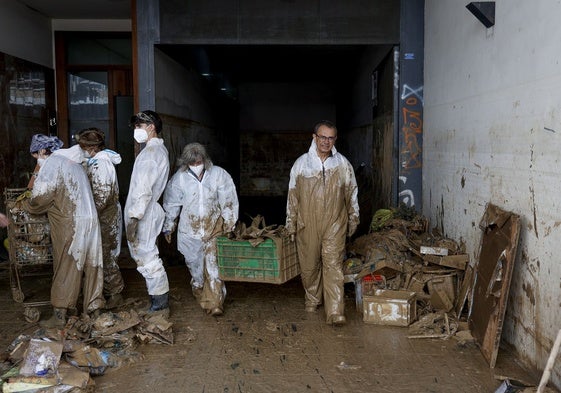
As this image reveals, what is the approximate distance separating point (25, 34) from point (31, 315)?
514 cm

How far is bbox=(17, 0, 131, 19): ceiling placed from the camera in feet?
26.8

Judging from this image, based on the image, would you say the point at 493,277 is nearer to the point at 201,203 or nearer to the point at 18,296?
the point at 201,203

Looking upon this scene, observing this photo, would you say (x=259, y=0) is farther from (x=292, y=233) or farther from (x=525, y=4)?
(x=525, y=4)

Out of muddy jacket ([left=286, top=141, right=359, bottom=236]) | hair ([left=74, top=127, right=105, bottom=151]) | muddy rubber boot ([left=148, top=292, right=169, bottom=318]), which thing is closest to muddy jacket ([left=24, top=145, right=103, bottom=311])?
hair ([left=74, top=127, right=105, bottom=151])

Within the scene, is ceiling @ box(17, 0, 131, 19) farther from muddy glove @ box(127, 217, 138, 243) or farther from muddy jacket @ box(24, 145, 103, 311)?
muddy glove @ box(127, 217, 138, 243)

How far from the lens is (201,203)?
508cm

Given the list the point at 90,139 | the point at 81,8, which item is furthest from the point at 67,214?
the point at 81,8

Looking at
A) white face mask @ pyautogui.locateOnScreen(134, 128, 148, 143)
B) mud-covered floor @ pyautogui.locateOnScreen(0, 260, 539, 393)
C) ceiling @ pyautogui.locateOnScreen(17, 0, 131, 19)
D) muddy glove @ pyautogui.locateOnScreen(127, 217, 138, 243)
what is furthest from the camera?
ceiling @ pyautogui.locateOnScreen(17, 0, 131, 19)

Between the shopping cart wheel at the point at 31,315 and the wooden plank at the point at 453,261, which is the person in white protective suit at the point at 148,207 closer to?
the shopping cart wheel at the point at 31,315

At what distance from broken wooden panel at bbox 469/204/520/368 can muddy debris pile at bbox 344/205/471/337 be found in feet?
1.38

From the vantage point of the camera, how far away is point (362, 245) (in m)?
5.80

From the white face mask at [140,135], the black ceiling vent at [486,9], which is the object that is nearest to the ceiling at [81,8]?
the white face mask at [140,135]

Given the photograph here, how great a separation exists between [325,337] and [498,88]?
8.11 ft

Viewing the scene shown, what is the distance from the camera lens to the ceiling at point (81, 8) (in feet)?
26.8
